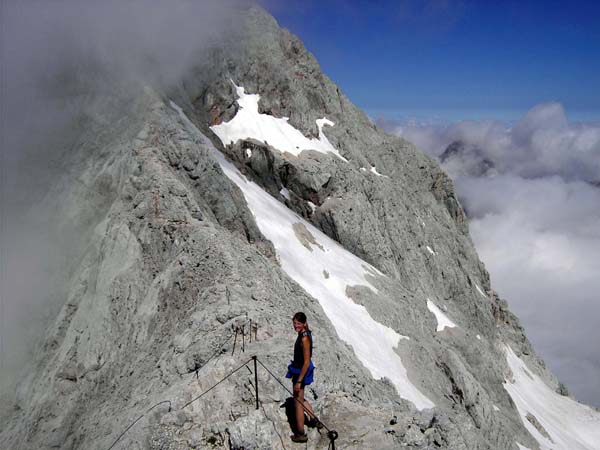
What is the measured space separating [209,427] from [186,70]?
44.6 meters

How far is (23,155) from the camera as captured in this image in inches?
1339

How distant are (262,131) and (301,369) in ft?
148

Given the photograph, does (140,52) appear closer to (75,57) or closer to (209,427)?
(75,57)

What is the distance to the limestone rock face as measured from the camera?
1449cm

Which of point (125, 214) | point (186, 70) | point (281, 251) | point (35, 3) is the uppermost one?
point (186, 70)

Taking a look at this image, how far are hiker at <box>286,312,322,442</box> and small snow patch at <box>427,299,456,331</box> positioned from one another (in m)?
39.5

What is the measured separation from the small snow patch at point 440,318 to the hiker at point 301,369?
1556 inches

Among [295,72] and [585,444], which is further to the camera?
[295,72]

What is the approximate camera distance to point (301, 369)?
12.6m

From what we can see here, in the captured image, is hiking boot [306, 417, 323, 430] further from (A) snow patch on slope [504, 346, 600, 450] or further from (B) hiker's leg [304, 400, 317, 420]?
(A) snow patch on slope [504, 346, 600, 450]

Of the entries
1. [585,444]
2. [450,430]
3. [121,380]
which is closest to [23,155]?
[121,380]

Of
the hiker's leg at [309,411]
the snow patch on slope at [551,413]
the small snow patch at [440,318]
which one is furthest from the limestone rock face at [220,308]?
the snow patch on slope at [551,413]

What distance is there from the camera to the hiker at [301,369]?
12445 mm

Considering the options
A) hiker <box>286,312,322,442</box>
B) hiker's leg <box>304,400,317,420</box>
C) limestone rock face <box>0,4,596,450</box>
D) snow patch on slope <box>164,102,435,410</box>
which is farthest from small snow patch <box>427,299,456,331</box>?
hiker <box>286,312,322,442</box>
